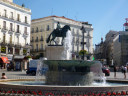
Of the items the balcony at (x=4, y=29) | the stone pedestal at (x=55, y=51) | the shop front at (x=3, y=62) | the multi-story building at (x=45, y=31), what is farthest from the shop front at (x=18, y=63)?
the stone pedestal at (x=55, y=51)

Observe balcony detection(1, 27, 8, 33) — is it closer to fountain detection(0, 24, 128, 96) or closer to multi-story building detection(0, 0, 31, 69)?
multi-story building detection(0, 0, 31, 69)

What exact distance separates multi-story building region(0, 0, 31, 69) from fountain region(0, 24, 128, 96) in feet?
112

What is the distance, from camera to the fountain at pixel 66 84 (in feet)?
31.2

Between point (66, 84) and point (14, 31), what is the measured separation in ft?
142

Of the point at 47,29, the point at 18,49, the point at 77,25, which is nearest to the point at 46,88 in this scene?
the point at 18,49

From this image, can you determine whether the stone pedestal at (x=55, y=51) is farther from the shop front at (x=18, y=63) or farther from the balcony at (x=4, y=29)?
the balcony at (x=4, y=29)

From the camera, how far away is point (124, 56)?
69.5 metres

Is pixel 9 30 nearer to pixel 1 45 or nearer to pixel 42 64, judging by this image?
pixel 1 45

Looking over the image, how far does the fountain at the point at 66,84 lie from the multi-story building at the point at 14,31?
1348 inches

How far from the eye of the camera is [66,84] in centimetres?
1228

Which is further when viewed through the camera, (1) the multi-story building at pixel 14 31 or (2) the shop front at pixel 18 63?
(1) the multi-story building at pixel 14 31

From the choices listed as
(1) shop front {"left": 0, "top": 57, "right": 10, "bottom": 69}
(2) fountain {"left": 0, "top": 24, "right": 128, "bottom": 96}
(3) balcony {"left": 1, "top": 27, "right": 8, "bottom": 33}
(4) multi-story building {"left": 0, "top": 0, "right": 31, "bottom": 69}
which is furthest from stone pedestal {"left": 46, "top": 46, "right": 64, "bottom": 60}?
(3) balcony {"left": 1, "top": 27, "right": 8, "bottom": 33}

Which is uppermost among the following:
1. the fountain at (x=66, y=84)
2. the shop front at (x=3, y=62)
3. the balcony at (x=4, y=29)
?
the balcony at (x=4, y=29)

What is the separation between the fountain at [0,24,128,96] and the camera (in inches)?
374
